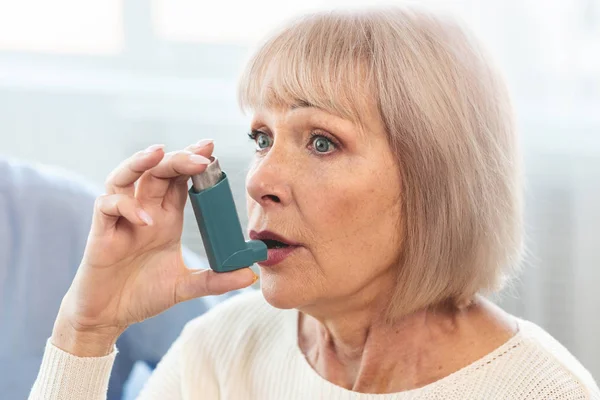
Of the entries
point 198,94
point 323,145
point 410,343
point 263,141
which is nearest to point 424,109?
point 323,145

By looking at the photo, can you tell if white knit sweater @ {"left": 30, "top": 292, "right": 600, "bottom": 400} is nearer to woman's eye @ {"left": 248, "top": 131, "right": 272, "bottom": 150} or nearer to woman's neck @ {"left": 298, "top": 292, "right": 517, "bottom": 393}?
woman's neck @ {"left": 298, "top": 292, "right": 517, "bottom": 393}

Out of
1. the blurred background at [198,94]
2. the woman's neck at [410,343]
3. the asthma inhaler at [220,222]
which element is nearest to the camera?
the asthma inhaler at [220,222]

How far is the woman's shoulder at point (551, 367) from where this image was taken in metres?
1.18

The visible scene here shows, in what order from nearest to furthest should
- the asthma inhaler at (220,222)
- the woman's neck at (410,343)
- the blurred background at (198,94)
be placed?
1. the asthma inhaler at (220,222)
2. the woman's neck at (410,343)
3. the blurred background at (198,94)

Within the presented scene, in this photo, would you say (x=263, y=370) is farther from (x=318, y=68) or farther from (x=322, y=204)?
(x=318, y=68)

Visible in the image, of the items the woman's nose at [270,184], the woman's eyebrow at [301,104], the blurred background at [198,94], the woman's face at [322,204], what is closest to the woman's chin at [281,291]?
the woman's face at [322,204]

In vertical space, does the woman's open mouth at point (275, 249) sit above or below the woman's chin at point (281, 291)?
above

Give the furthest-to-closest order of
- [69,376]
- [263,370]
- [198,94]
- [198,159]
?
[198,94], [263,370], [69,376], [198,159]

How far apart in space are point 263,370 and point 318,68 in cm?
53

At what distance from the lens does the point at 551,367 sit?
1206mm

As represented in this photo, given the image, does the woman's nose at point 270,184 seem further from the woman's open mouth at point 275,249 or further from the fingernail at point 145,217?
the fingernail at point 145,217

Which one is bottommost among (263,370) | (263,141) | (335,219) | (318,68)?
(263,370)

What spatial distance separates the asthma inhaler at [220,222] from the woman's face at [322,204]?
0.14 ft

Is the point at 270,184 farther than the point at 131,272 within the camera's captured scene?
No
